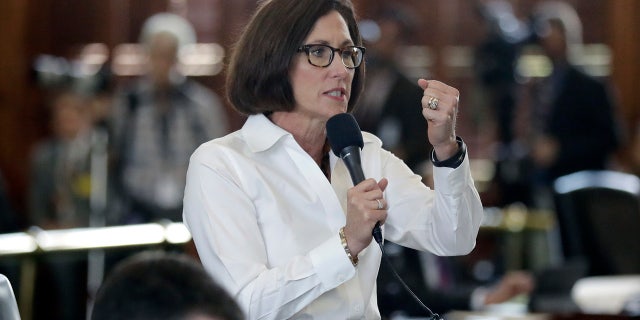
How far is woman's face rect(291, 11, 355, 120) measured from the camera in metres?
2.61

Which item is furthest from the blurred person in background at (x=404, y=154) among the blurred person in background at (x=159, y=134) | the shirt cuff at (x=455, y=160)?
the shirt cuff at (x=455, y=160)

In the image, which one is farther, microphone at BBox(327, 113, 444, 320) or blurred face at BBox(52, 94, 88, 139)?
blurred face at BBox(52, 94, 88, 139)

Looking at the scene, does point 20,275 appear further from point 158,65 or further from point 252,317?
point 252,317

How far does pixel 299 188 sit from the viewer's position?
263 cm

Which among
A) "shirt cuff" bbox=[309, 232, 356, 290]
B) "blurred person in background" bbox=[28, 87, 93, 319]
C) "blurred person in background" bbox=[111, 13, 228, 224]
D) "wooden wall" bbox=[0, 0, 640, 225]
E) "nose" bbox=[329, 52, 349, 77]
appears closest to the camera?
"shirt cuff" bbox=[309, 232, 356, 290]

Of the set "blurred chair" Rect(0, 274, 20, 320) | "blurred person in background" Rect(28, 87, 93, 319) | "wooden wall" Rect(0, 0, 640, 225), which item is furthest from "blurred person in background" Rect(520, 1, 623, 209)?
"blurred chair" Rect(0, 274, 20, 320)

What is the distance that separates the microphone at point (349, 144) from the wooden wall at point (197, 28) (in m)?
6.75

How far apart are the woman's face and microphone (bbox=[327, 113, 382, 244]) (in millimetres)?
196

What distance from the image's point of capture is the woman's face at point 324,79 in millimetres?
2613

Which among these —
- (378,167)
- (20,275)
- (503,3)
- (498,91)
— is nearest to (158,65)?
(20,275)

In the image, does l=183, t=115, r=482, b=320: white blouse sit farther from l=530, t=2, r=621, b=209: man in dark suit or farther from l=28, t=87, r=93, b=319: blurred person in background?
l=530, t=2, r=621, b=209: man in dark suit

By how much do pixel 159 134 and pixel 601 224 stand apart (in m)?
2.45

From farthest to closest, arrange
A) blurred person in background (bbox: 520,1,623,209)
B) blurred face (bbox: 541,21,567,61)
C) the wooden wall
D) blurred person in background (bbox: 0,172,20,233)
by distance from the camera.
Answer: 1. the wooden wall
2. blurred face (bbox: 541,21,567,61)
3. blurred person in background (bbox: 520,1,623,209)
4. blurred person in background (bbox: 0,172,20,233)

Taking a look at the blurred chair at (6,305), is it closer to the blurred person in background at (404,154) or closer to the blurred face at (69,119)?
the blurred person in background at (404,154)
